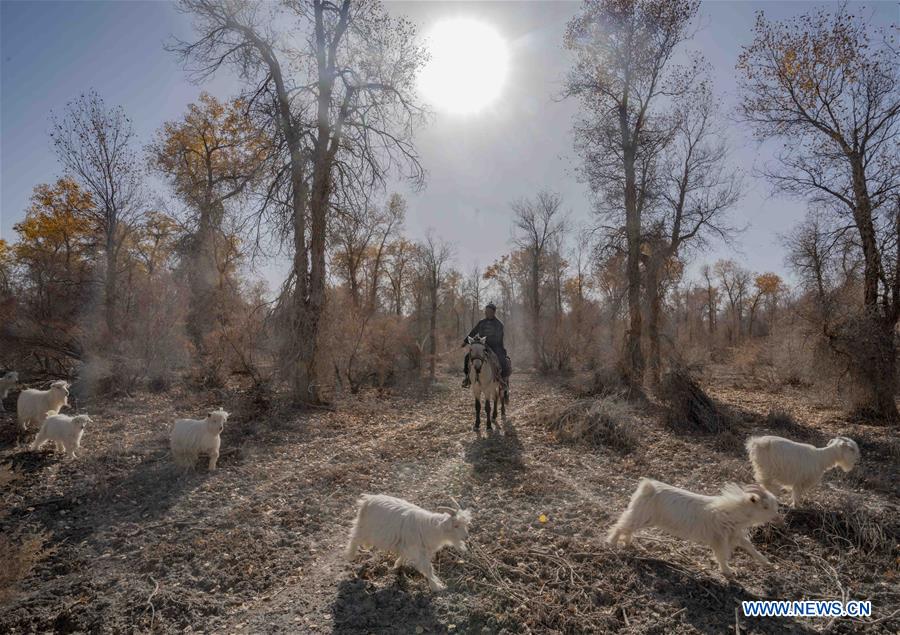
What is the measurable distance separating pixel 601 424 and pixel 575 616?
6.06m

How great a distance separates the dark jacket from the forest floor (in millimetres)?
2836

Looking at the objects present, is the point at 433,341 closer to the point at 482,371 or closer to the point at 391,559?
the point at 482,371

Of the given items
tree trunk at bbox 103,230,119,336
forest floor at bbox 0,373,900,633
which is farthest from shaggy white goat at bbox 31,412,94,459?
tree trunk at bbox 103,230,119,336

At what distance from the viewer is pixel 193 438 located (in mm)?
7168

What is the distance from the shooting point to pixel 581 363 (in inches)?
1118

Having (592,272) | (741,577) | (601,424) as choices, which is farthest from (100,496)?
(592,272)

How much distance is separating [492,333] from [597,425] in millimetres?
3555

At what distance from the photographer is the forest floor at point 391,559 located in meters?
3.85

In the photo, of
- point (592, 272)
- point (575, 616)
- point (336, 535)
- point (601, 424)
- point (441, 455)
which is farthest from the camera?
point (592, 272)

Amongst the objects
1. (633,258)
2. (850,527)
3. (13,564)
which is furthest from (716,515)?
(633,258)

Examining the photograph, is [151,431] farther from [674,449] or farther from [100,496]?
[674,449]

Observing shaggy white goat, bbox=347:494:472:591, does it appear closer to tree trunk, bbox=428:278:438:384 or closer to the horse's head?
the horse's head

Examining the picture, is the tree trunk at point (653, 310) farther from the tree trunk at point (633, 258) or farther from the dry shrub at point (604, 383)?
the dry shrub at point (604, 383)

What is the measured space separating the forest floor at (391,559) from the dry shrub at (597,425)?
1.22 ft
